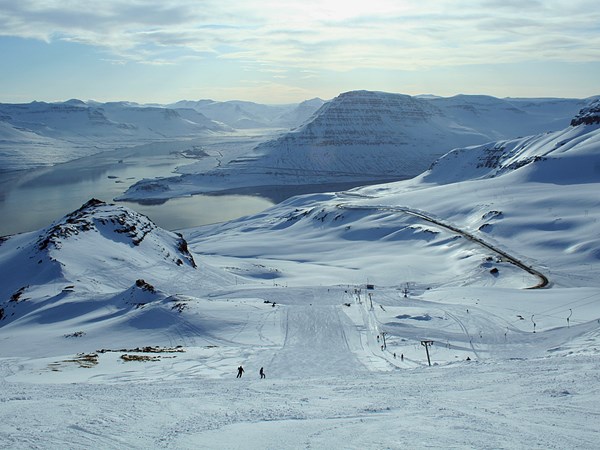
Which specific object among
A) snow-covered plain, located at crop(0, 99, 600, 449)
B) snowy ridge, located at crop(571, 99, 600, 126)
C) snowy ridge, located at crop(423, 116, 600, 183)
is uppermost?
snowy ridge, located at crop(571, 99, 600, 126)

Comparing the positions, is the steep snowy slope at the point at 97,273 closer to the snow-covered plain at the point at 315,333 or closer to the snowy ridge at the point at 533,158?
the snow-covered plain at the point at 315,333

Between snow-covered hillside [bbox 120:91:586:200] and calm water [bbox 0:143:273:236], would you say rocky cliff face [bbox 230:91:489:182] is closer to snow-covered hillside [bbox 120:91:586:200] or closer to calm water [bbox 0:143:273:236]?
snow-covered hillside [bbox 120:91:586:200]

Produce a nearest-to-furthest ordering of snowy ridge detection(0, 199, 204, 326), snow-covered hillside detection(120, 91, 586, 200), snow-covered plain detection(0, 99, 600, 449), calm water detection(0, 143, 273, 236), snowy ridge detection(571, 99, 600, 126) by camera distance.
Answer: snow-covered plain detection(0, 99, 600, 449) → snowy ridge detection(0, 199, 204, 326) → calm water detection(0, 143, 273, 236) → snowy ridge detection(571, 99, 600, 126) → snow-covered hillside detection(120, 91, 586, 200)

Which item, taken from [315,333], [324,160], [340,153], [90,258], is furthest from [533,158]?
[340,153]

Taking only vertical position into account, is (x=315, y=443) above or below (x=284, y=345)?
above

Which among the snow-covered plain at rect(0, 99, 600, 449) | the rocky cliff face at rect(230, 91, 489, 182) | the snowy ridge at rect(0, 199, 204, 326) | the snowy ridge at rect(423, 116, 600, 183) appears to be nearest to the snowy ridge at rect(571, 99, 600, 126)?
the snowy ridge at rect(423, 116, 600, 183)

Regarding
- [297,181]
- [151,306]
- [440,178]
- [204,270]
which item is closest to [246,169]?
[297,181]

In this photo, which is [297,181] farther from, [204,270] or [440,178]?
[204,270]
